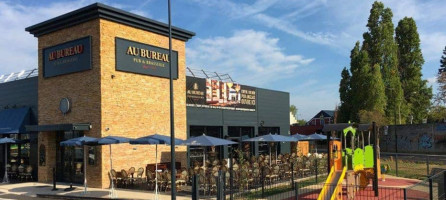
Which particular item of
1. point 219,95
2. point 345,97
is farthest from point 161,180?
point 345,97

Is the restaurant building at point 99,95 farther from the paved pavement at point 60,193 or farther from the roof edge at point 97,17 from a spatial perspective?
the paved pavement at point 60,193

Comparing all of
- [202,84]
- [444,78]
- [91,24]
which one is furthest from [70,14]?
[444,78]

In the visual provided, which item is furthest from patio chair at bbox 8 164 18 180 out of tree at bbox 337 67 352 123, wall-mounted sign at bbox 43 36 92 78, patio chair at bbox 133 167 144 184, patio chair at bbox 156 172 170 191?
tree at bbox 337 67 352 123

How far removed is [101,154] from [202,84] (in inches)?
347

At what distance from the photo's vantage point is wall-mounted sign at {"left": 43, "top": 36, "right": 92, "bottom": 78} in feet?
64.4

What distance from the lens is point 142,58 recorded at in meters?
21.1

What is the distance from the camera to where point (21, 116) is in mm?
23156

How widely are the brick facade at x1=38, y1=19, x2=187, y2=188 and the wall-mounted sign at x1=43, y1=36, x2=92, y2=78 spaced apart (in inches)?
10.7

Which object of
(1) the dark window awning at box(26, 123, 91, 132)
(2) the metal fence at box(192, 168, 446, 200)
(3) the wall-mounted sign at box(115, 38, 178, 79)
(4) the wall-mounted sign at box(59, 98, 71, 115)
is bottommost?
(2) the metal fence at box(192, 168, 446, 200)

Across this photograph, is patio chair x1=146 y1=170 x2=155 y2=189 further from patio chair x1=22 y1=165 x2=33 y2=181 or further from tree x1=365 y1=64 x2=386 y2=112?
tree x1=365 y1=64 x2=386 y2=112

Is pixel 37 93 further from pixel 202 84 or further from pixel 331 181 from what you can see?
pixel 331 181

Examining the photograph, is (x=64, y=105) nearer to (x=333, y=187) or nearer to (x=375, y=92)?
(x=333, y=187)

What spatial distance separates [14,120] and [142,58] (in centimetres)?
876

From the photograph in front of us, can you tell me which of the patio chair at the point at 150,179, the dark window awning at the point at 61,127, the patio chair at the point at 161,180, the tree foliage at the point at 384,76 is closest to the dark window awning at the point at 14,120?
the dark window awning at the point at 61,127
